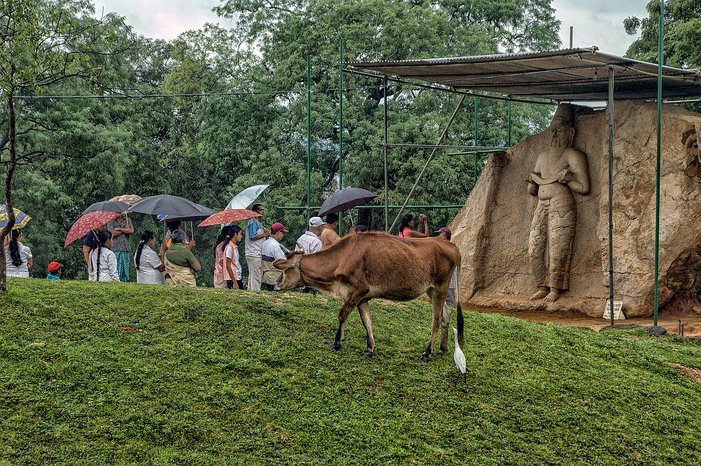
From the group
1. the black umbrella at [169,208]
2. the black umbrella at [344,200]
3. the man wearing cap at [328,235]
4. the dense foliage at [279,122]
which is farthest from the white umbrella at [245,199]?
the dense foliage at [279,122]

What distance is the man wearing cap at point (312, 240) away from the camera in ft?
48.3

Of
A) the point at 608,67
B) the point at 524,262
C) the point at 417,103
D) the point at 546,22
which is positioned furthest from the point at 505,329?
the point at 546,22

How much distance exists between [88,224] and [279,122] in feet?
63.8

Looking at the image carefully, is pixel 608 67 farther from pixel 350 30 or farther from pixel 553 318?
pixel 350 30

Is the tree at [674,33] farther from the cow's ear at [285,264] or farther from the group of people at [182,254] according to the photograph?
the cow's ear at [285,264]

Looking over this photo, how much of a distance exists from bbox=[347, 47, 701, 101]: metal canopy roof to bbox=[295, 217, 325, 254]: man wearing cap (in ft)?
9.47

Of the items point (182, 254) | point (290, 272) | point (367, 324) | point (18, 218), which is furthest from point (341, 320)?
point (18, 218)

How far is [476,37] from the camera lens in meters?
35.2

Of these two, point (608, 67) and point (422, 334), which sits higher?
point (608, 67)

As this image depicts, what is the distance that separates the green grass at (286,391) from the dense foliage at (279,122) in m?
18.6

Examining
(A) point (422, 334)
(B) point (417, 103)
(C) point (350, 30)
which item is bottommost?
(A) point (422, 334)

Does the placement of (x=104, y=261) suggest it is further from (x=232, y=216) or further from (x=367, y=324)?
(x=367, y=324)

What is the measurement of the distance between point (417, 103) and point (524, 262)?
565 inches

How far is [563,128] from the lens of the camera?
766 inches
